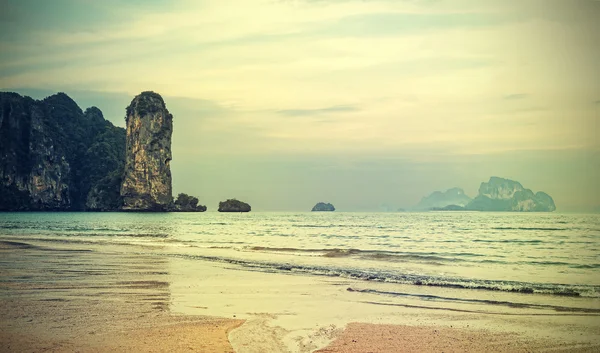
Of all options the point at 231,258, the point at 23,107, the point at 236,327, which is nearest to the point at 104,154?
the point at 23,107

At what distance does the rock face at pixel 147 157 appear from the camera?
153m

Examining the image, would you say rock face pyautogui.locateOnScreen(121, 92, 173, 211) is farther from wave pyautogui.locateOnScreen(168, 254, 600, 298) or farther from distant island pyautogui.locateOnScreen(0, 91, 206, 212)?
wave pyautogui.locateOnScreen(168, 254, 600, 298)

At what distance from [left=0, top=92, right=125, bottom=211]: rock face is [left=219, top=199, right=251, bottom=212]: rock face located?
3323 cm

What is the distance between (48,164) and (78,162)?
16.2 m

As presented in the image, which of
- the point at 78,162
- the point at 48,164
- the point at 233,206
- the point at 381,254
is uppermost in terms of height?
the point at 78,162

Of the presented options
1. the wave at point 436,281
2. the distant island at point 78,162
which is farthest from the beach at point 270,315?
the distant island at point 78,162

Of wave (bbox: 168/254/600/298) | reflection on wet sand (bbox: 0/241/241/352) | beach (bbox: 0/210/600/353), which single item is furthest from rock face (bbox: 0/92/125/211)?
beach (bbox: 0/210/600/353)

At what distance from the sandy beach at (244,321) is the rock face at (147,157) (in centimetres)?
14123

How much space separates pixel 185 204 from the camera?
166000 millimetres

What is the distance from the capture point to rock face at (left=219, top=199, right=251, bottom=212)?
172m

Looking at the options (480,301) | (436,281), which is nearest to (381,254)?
(436,281)

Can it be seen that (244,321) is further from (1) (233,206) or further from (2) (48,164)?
(2) (48,164)

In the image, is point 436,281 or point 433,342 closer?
point 433,342

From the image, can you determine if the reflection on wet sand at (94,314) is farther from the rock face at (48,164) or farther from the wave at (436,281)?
the rock face at (48,164)
